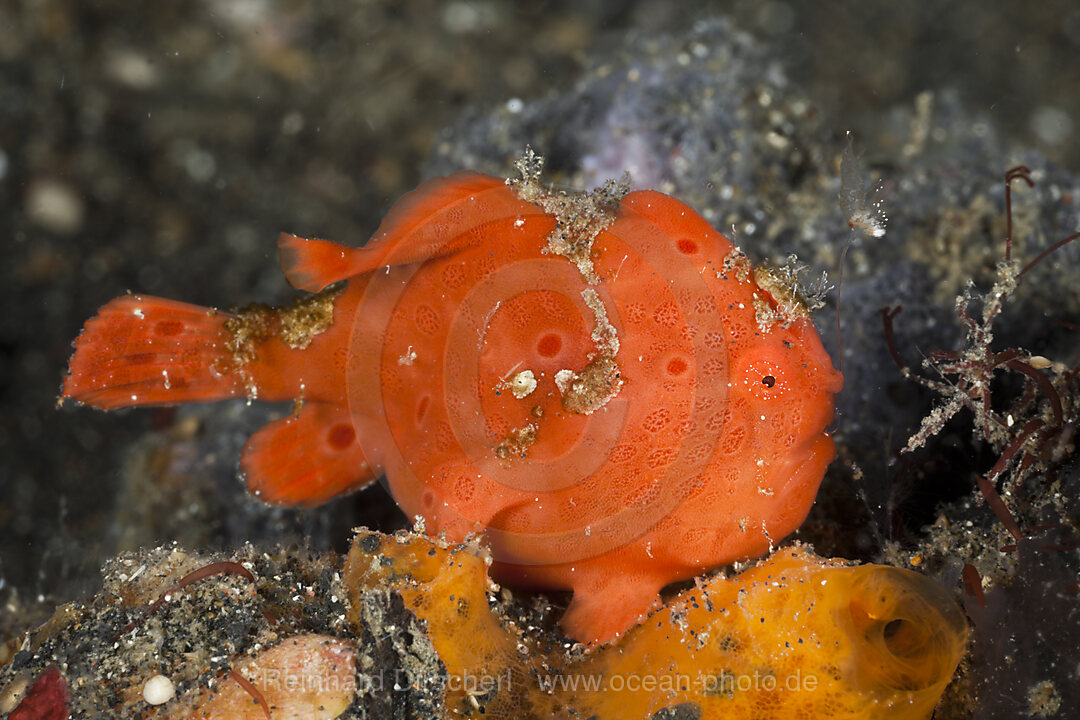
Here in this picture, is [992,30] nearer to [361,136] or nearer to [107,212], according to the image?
[361,136]

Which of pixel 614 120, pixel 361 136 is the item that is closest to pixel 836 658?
pixel 614 120

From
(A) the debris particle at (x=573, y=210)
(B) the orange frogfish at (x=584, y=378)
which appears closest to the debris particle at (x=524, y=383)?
(B) the orange frogfish at (x=584, y=378)

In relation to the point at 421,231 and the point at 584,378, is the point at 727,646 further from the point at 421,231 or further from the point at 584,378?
the point at 421,231

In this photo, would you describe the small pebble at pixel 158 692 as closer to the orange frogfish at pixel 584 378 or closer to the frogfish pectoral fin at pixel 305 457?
the orange frogfish at pixel 584 378

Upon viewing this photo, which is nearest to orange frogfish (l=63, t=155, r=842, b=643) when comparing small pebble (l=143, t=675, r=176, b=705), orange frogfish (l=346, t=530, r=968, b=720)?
orange frogfish (l=346, t=530, r=968, b=720)

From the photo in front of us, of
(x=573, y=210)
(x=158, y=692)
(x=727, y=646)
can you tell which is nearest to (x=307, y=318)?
(x=573, y=210)

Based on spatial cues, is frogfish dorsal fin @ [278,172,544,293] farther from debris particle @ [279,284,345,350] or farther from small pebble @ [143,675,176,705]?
small pebble @ [143,675,176,705]
